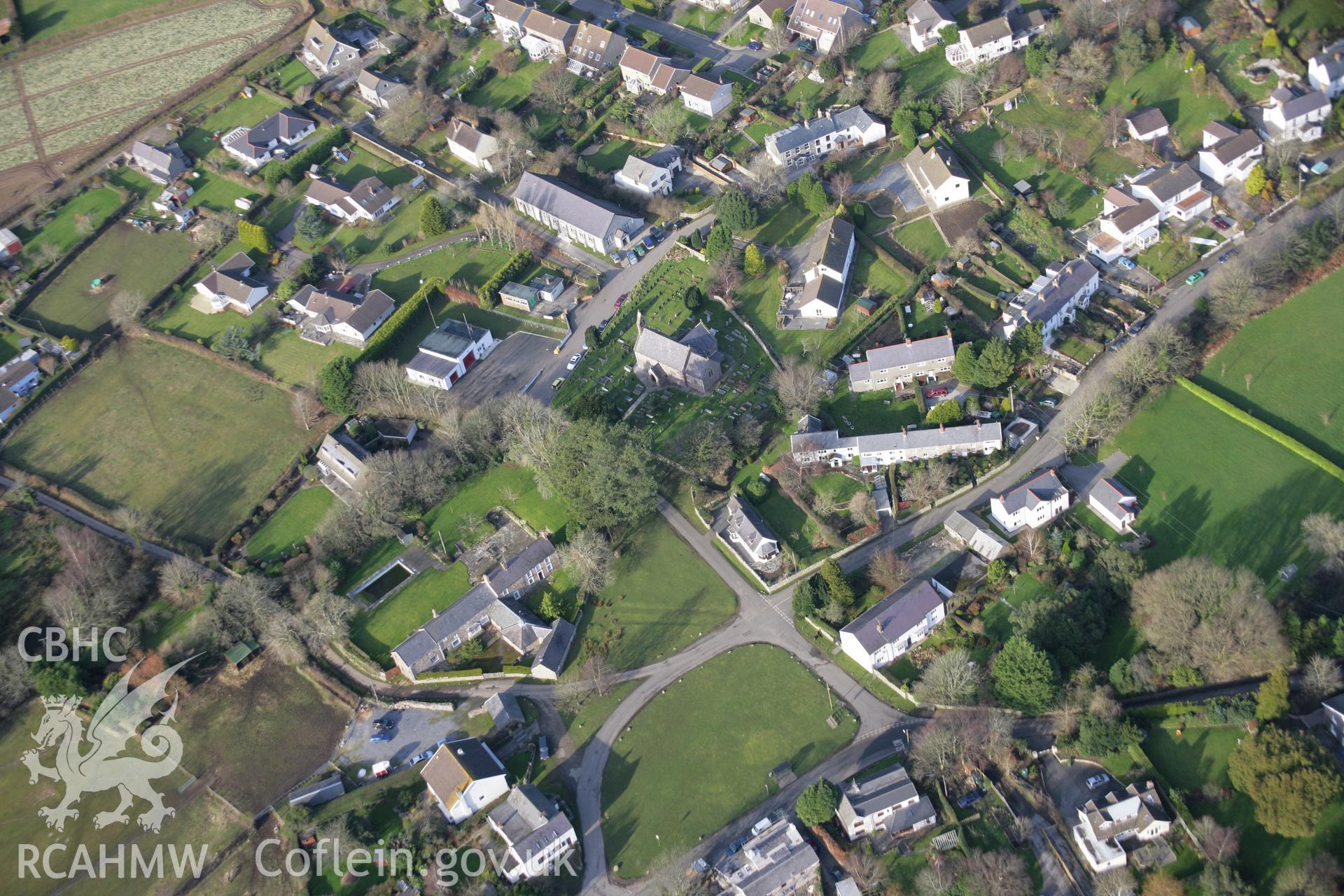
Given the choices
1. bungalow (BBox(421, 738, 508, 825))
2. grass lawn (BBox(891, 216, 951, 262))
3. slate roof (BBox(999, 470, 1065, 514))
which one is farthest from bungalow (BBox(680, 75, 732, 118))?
bungalow (BBox(421, 738, 508, 825))

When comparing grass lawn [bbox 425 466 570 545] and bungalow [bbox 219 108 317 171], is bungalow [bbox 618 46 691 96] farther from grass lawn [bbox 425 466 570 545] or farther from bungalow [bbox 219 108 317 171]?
grass lawn [bbox 425 466 570 545]

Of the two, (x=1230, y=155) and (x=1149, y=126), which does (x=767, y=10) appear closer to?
(x=1149, y=126)

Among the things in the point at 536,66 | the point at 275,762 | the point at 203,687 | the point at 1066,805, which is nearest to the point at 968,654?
the point at 1066,805

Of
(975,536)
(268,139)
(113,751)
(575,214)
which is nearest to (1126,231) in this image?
(975,536)

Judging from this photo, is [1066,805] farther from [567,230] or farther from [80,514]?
[80,514]

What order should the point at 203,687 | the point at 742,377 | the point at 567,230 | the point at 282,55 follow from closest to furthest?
the point at 203,687, the point at 742,377, the point at 567,230, the point at 282,55

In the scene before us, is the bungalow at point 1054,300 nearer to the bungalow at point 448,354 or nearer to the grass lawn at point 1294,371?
the grass lawn at point 1294,371
